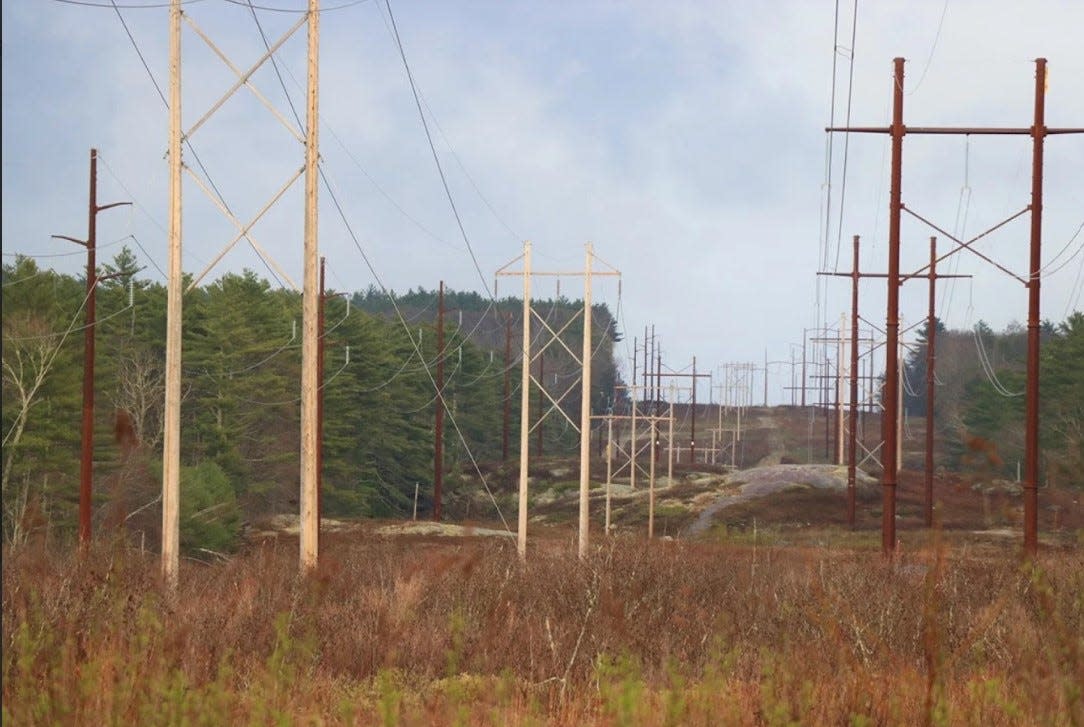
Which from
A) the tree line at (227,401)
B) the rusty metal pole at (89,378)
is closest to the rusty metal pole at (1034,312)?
the rusty metal pole at (89,378)

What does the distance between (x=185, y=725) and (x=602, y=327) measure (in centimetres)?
17696

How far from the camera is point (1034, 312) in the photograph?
74.9 feet

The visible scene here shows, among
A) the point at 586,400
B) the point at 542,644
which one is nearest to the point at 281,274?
the point at 542,644

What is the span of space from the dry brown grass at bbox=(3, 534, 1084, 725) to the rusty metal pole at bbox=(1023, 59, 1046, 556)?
10.3 feet

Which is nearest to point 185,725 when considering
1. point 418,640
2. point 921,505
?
point 418,640

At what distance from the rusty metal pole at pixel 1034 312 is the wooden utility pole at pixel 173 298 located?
481 inches

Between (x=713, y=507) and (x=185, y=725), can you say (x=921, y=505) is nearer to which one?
(x=713, y=507)

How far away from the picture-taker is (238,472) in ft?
218

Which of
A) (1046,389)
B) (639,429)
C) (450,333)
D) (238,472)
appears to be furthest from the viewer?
(639,429)

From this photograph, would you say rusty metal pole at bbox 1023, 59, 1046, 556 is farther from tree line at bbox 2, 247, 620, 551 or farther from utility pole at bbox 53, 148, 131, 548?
tree line at bbox 2, 247, 620, 551

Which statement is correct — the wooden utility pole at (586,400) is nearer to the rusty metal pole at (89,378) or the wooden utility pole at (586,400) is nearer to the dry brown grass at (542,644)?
the rusty metal pole at (89,378)

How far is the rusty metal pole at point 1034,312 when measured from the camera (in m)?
22.4

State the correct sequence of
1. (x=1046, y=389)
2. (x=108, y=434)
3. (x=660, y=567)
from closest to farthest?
(x=660, y=567) < (x=108, y=434) < (x=1046, y=389)

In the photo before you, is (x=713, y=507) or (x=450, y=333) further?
(x=450, y=333)
